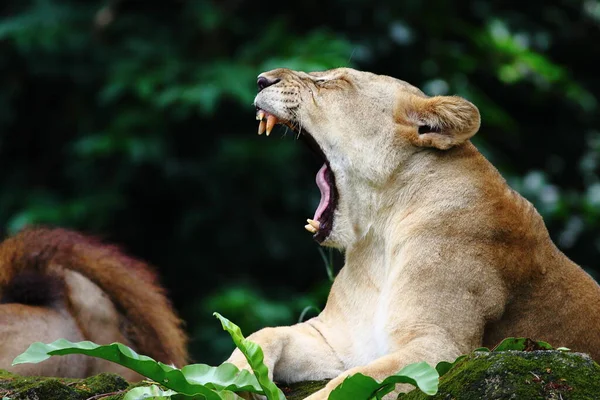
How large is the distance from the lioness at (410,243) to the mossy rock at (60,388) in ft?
1.54

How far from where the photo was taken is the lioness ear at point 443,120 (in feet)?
14.0

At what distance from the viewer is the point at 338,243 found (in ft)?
14.3

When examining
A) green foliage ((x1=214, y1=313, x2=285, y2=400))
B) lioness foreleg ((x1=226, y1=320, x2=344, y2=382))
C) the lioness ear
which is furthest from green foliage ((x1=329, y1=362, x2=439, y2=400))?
the lioness ear

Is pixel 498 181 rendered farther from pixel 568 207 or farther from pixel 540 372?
pixel 568 207

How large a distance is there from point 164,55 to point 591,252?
14.6ft

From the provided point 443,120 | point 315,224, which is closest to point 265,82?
point 315,224

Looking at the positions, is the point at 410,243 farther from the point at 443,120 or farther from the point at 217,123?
the point at 217,123

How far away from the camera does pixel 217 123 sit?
1119 centimetres

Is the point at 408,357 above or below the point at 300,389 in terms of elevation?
above

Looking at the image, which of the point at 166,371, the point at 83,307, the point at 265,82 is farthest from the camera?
the point at 83,307

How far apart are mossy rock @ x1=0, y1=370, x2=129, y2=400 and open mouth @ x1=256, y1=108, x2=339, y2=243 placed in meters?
0.96

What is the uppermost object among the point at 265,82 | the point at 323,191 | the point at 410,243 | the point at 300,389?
the point at 265,82

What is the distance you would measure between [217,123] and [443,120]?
700cm

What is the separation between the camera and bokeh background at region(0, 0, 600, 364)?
10.5 m
